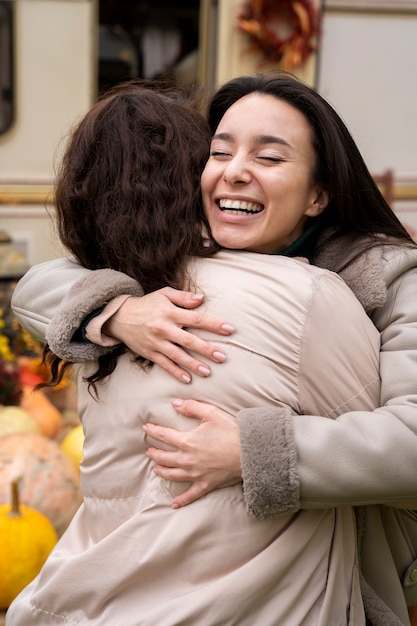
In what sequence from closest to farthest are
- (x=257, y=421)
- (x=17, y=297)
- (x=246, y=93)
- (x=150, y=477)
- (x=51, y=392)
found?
(x=257, y=421) < (x=150, y=477) < (x=246, y=93) < (x=17, y=297) < (x=51, y=392)

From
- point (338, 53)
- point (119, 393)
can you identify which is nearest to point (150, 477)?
point (119, 393)

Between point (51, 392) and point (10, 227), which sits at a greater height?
point (10, 227)

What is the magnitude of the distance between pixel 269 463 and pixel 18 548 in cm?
160

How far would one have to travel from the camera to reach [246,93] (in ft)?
5.98

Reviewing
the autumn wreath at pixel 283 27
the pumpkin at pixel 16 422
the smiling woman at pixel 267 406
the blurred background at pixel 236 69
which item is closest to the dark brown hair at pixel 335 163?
the smiling woman at pixel 267 406

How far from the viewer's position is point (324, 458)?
1.44 meters

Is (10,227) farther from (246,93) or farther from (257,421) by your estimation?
(257,421)

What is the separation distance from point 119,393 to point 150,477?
16 centimetres

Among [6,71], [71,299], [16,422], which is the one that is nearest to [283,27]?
[6,71]

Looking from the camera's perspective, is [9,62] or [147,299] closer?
[147,299]

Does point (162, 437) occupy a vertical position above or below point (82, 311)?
below

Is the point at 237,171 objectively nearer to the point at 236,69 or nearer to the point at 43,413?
the point at 43,413

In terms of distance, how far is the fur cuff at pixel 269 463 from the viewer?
4.71ft

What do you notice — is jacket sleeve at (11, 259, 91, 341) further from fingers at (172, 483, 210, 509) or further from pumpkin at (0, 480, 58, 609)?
pumpkin at (0, 480, 58, 609)
